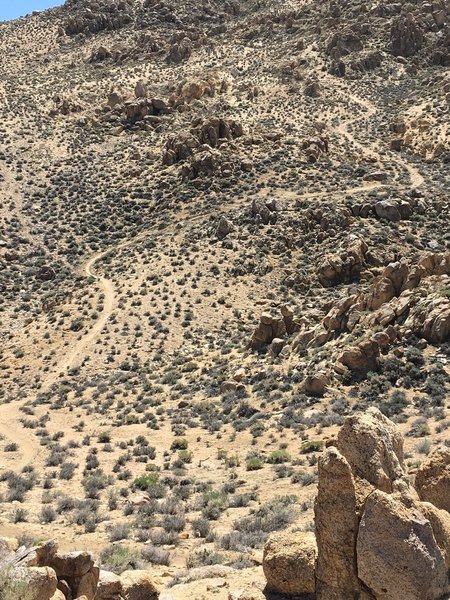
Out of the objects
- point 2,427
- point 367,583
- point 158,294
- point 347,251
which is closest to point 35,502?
point 2,427

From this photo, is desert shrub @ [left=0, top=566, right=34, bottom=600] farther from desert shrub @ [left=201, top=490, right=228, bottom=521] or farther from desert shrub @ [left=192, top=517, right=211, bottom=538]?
desert shrub @ [left=201, top=490, right=228, bottom=521]

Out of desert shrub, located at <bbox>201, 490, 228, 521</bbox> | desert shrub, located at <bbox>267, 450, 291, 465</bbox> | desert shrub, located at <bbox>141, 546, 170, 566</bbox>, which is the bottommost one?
desert shrub, located at <bbox>267, 450, 291, 465</bbox>

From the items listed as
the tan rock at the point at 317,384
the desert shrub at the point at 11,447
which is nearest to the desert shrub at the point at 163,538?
the desert shrub at the point at 11,447

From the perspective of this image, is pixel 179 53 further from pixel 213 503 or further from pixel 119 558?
pixel 119 558

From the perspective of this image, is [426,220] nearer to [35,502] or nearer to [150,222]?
[150,222]

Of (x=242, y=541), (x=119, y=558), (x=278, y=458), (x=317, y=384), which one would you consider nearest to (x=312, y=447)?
(x=278, y=458)

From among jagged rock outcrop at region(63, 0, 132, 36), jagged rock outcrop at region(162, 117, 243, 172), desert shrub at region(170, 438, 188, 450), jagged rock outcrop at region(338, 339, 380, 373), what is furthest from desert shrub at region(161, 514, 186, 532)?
jagged rock outcrop at region(63, 0, 132, 36)

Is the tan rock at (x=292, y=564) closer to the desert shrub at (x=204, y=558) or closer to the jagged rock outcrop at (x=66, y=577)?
the jagged rock outcrop at (x=66, y=577)
